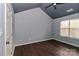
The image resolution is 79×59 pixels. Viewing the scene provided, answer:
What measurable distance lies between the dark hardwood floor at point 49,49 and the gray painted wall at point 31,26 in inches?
3.7

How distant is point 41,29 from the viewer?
1.54 m

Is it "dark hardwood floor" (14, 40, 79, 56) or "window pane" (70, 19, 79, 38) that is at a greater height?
"window pane" (70, 19, 79, 38)

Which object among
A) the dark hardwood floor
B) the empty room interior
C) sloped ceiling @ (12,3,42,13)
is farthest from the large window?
sloped ceiling @ (12,3,42,13)

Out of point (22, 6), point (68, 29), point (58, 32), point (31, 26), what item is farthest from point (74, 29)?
point (22, 6)

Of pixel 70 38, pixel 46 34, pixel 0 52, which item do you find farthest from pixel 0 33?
pixel 70 38

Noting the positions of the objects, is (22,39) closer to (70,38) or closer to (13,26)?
(13,26)

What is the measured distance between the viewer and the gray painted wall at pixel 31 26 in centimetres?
141

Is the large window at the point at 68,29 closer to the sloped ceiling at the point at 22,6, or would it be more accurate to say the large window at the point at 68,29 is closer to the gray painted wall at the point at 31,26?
the gray painted wall at the point at 31,26

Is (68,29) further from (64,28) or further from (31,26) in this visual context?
(31,26)

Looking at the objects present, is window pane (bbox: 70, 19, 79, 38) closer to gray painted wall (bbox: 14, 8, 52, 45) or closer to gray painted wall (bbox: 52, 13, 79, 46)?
gray painted wall (bbox: 52, 13, 79, 46)

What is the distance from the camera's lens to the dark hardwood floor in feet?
4.92

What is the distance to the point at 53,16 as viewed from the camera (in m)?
1.53

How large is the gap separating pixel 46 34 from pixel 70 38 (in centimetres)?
32

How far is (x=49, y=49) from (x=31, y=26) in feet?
1.46
